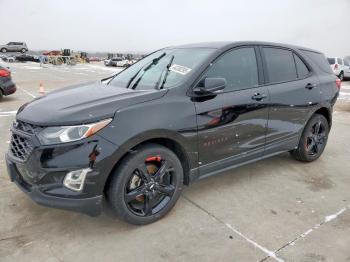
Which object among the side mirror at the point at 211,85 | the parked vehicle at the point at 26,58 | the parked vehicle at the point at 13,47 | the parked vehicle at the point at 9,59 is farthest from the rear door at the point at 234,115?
the parked vehicle at the point at 13,47

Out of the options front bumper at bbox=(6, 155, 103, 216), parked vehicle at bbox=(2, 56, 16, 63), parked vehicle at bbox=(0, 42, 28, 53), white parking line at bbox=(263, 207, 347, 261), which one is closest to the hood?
front bumper at bbox=(6, 155, 103, 216)

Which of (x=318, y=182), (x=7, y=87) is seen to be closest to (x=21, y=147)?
(x=318, y=182)

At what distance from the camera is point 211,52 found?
11.7ft

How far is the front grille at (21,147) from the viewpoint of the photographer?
2.77m

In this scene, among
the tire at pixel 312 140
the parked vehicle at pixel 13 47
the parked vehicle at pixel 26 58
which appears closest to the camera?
the tire at pixel 312 140

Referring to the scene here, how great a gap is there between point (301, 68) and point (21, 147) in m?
3.56

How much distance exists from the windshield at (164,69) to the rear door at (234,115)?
0.69ft

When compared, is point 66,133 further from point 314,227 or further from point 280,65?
point 280,65

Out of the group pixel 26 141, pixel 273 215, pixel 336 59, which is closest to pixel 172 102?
pixel 26 141

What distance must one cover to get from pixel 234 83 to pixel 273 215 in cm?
142

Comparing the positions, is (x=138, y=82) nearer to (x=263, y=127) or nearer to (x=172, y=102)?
(x=172, y=102)

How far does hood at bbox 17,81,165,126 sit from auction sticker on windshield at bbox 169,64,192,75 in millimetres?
417

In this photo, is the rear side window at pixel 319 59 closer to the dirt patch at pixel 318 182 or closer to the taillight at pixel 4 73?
the dirt patch at pixel 318 182

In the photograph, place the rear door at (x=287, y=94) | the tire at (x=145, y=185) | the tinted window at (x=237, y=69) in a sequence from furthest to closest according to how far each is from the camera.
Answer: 1. the rear door at (x=287, y=94)
2. the tinted window at (x=237, y=69)
3. the tire at (x=145, y=185)
